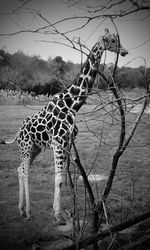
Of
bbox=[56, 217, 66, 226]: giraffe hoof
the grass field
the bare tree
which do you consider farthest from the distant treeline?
the bare tree

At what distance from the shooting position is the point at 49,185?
220 centimetres

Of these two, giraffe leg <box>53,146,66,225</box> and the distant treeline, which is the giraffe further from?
the distant treeline

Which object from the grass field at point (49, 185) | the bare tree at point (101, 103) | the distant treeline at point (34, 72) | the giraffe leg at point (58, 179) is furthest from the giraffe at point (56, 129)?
the distant treeline at point (34, 72)

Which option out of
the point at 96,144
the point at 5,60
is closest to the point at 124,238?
the point at 96,144

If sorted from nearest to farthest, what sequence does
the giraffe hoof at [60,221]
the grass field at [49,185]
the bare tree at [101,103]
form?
the bare tree at [101,103] < the grass field at [49,185] < the giraffe hoof at [60,221]

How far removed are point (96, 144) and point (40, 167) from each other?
0.81 metres

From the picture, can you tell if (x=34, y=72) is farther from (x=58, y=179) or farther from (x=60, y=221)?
(x=60, y=221)

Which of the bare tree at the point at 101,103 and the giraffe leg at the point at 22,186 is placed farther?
the giraffe leg at the point at 22,186

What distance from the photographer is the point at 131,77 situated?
5.66ft

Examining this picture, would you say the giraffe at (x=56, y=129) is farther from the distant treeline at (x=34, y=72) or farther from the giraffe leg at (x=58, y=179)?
the distant treeline at (x=34, y=72)

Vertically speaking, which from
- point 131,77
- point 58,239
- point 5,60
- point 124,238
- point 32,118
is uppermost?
point 5,60

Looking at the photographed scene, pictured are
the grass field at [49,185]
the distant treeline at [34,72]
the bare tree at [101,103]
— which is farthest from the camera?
the distant treeline at [34,72]

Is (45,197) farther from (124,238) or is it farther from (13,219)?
(124,238)

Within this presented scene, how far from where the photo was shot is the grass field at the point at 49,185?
145 centimetres
